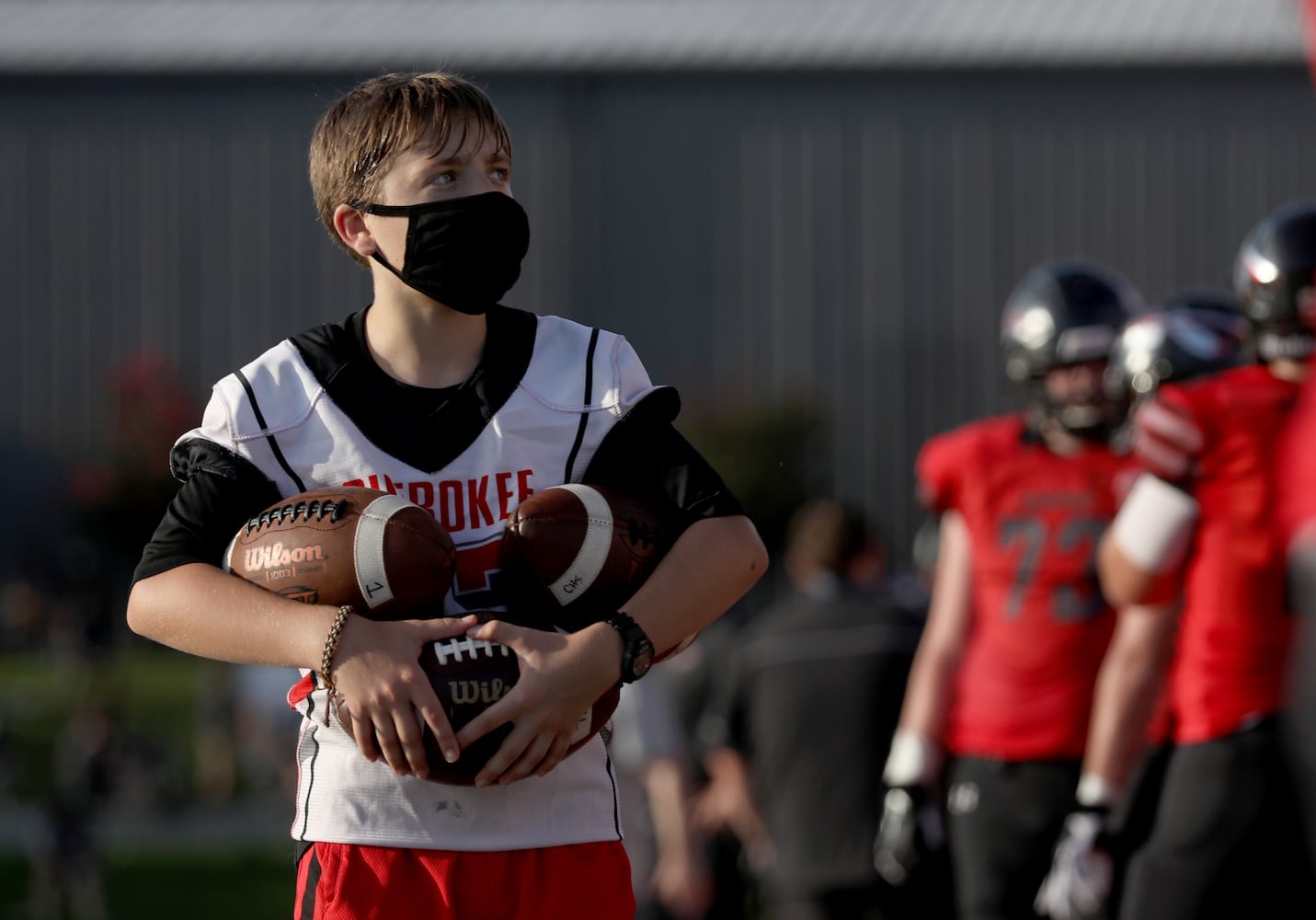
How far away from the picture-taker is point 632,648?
2.37m

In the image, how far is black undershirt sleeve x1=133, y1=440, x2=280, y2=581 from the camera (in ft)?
8.07

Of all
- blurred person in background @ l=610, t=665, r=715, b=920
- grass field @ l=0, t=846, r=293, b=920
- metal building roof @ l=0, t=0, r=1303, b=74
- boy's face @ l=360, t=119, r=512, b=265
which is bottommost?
grass field @ l=0, t=846, r=293, b=920

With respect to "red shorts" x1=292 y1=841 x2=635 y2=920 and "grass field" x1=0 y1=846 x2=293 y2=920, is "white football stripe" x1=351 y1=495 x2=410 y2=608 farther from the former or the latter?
"grass field" x1=0 y1=846 x2=293 y2=920

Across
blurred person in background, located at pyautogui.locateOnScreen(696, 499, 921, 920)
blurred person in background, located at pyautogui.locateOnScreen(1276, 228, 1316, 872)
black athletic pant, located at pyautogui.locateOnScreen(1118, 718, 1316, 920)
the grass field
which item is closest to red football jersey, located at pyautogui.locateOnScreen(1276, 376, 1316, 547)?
blurred person in background, located at pyautogui.locateOnScreen(1276, 228, 1316, 872)

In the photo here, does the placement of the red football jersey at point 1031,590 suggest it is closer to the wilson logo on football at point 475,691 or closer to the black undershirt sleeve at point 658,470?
the black undershirt sleeve at point 658,470

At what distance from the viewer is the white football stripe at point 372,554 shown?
2346 mm

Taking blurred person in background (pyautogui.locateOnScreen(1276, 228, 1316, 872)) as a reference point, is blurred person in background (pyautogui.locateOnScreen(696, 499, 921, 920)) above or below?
below

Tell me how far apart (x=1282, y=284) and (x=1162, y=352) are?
1106mm

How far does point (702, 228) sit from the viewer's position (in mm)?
22188

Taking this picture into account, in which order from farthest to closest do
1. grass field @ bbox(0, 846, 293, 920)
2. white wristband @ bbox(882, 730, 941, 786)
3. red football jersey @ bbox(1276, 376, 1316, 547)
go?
grass field @ bbox(0, 846, 293, 920) → white wristband @ bbox(882, 730, 941, 786) → red football jersey @ bbox(1276, 376, 1316, 547)

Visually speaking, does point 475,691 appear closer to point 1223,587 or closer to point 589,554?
point 589,554

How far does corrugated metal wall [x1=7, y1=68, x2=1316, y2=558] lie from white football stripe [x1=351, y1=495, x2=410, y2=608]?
1939 cm

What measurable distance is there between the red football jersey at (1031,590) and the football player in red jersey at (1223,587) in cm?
87

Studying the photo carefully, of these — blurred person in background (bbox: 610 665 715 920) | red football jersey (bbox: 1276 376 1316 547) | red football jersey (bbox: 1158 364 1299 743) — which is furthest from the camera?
blurred person in background (bbox: 610 665 715 920)
